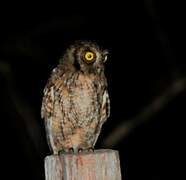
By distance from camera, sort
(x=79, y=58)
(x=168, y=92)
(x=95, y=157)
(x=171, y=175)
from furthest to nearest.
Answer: (x=171, y=175) → (x=168, y=92) → (x=79, y=58) → (x=95, y=157)

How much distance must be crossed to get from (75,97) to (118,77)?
12.1 ft

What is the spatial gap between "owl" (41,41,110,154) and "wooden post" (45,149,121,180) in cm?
117

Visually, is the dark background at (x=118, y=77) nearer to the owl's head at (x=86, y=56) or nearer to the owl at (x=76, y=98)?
the owl at (x=76, y=98)

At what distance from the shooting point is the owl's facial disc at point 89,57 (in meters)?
3.63

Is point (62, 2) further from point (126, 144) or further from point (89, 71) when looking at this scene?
point (89, 71)

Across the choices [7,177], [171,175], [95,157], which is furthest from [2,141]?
[95,157]

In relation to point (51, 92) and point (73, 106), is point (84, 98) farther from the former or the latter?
point (51, 92)

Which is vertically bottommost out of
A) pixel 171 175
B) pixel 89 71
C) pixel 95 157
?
pixel 171 175

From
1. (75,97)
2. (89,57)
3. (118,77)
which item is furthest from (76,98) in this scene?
(118,77)

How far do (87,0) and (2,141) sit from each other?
173 cm

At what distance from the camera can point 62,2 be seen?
7.73 metres

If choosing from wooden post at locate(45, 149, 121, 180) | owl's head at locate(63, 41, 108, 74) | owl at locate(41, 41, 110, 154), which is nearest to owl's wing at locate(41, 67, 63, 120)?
owl at locate(41, 41, 110, 154)

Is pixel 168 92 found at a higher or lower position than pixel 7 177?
higher

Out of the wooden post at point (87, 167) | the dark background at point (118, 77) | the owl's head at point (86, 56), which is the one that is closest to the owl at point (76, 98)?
the owl's head at point (86, 56)
